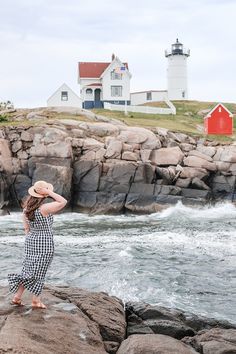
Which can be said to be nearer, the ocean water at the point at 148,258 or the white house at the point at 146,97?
the ocean water at the point at 148,258

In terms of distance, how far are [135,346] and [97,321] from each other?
1.23 m

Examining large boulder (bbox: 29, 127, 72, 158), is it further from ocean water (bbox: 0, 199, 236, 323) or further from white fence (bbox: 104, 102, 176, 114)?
white fence (bbox: 104, 102, 176, 114)

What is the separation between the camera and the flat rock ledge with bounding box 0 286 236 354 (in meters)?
7.03

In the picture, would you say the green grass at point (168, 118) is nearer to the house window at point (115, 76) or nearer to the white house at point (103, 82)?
the white house at point (103, 82)

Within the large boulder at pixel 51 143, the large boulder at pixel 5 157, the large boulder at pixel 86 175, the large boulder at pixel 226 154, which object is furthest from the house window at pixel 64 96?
the large boulder at pixel 86 175

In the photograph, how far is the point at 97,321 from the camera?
856cm

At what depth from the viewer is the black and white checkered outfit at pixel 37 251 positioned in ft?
26.6

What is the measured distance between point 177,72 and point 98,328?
228ft

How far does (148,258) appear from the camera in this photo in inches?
719

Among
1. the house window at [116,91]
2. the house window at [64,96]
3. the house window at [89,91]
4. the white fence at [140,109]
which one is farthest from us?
the house window at [89,91]

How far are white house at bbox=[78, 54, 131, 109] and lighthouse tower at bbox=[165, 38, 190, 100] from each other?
1159cm

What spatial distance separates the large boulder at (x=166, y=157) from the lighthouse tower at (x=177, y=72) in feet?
132

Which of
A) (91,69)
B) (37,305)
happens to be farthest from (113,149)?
(91,69)

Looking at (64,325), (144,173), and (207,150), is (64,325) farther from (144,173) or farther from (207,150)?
(207,150)
